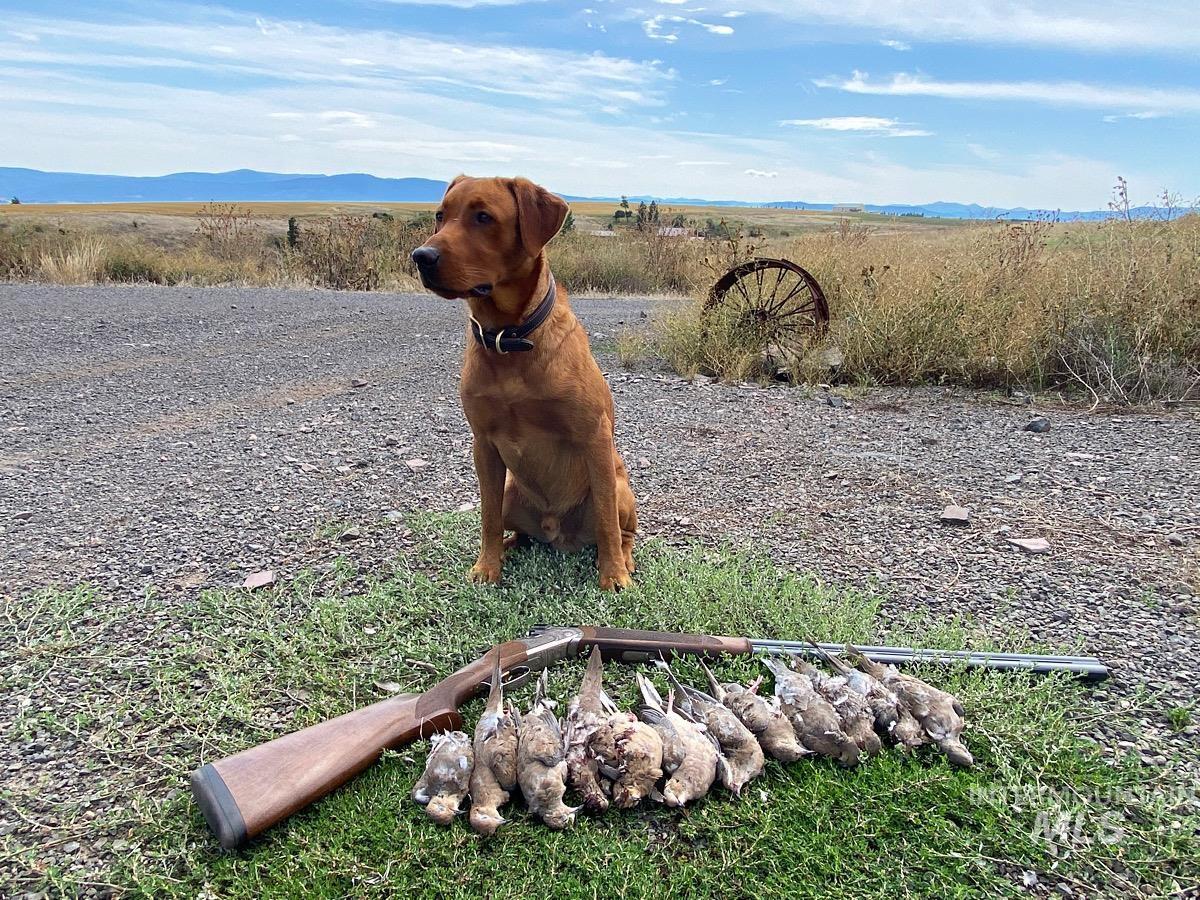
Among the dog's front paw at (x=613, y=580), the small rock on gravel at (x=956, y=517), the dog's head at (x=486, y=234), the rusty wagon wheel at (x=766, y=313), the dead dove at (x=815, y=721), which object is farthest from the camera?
the rusty wagon wheel at (x=766, y=313)

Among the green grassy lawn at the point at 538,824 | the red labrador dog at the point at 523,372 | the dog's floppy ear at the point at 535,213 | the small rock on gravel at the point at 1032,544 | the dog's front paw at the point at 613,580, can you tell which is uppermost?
the dog's floppy ear at the point at 535,213

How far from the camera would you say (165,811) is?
2203mm

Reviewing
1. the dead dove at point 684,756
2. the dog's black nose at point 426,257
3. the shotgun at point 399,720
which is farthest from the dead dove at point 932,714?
the dog's black nose at point 426,257

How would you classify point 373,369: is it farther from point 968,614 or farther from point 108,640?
point 968,614

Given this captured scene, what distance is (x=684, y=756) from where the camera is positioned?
2.27 metres

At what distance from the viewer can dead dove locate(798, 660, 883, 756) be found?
241 centimetres

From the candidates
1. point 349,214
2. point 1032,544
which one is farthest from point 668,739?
point 349,214

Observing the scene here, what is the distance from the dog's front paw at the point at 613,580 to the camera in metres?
3.46

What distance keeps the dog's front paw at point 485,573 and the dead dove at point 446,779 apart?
1308 mm

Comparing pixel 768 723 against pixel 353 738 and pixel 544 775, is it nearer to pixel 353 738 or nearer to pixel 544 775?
pixel 544 775

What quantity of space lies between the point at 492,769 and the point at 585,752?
268mm

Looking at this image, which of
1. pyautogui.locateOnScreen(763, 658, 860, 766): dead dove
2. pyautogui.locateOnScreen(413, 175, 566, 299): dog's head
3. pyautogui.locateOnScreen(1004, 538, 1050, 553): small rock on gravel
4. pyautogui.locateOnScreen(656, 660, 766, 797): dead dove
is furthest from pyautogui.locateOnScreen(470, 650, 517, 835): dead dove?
pyautogui.locateOnScreen(1004, 538, 1050, 553): small rock on gravel

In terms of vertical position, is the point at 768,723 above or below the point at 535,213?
below

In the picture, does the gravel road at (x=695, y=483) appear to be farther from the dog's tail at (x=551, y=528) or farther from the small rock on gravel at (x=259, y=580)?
the dog's tail at (x=551, y=528)
